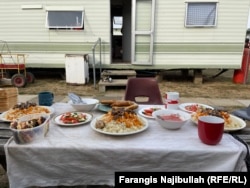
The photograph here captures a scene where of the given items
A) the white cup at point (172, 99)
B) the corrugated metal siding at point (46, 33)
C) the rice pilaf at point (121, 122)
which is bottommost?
the rice pilaf at point (121, 122)

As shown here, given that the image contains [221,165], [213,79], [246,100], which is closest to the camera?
[221,165]

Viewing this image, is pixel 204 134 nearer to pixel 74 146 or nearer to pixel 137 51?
pixel 74 146

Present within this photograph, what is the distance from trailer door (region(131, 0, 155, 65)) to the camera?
21.0 ft

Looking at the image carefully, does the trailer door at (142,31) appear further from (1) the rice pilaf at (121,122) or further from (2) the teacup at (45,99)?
(1) the rice pilaf at (121,122)

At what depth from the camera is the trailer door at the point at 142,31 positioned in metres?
6.39

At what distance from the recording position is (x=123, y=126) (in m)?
1.33

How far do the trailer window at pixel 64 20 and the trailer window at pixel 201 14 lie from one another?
318cm

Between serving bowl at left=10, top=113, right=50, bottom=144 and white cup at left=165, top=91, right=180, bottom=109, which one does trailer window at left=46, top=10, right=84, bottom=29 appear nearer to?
white cup at left=165, top=91, right=180, bottom=109

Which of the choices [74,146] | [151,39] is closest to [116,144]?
[74,146]

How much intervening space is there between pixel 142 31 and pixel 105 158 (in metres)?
5.81

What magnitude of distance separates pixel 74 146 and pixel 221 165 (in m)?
0.79

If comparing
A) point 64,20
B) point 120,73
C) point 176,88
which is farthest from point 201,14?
point 64,20

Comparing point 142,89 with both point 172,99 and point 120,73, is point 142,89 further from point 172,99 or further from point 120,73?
point 120,73

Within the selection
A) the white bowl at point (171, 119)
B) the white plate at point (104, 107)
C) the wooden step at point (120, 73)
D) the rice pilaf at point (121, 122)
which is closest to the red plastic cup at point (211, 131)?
the white bowl at point (171, 119)
